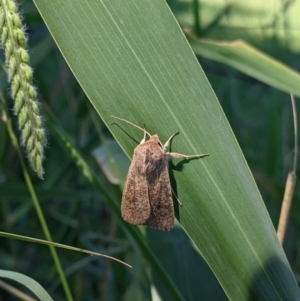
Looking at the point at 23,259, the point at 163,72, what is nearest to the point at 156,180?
the point at 163,72

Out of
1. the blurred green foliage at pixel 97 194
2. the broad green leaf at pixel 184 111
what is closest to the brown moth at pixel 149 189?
the broad green leaf at pixel 184 111

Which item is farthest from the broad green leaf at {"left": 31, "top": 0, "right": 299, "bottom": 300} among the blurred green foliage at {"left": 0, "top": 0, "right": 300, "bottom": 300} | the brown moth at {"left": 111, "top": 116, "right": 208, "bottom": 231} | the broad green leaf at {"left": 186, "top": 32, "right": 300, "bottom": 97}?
the blurred green foliage at {"left": 0, "top": 0, "right": 300, "bottom": 300}

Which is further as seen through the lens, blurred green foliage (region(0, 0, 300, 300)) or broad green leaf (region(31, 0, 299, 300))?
blurred green foliage (region(0, 0, 300, 300))

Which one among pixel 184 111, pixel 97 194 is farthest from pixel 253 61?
pixel 97 194

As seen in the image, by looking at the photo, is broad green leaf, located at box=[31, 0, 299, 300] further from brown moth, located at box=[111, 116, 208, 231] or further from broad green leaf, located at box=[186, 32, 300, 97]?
broad green leaf, located at box=[186, 32, 300, 97]

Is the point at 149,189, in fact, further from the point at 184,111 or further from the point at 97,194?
the point at 97,194

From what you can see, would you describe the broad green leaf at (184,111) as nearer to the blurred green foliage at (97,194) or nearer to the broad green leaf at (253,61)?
the broad green leaf at (253,61)
